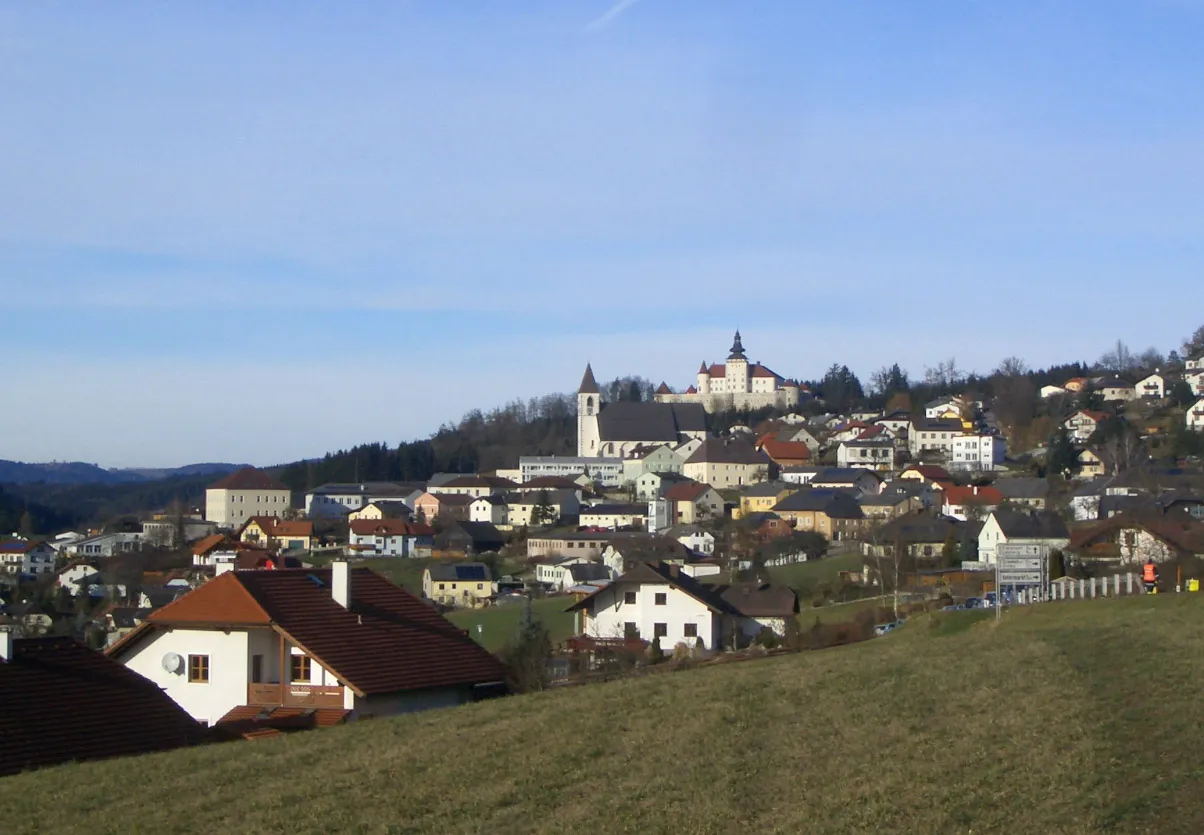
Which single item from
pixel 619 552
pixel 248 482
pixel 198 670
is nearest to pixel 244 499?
pixel 248 482

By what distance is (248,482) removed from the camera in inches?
4387

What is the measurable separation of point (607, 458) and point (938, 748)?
113 meters

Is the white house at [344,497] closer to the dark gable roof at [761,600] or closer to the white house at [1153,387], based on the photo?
the white house at [1153,387]

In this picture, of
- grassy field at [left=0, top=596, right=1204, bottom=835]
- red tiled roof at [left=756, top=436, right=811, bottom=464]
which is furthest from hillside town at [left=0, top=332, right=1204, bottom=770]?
grassy field at [left=0, top=596, right=1204, bottom=835]

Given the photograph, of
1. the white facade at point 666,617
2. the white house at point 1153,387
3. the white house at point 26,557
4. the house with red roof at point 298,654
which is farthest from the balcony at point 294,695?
the white house at point 1153,387

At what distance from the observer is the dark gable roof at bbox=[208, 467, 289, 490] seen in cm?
10981

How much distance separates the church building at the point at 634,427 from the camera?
127m

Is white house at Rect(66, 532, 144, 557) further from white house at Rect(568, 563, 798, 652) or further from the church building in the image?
white house at Rect(568, 563, 798, 652)

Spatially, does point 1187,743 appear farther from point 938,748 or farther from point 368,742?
point 368,742

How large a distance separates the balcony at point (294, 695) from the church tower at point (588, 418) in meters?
110

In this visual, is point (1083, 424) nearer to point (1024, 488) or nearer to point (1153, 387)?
point (1153, 387)

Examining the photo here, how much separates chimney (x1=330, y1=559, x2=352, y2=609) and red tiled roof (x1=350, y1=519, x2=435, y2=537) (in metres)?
67.1

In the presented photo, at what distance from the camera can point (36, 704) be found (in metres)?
13.9

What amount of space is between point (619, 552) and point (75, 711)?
57.0 m
